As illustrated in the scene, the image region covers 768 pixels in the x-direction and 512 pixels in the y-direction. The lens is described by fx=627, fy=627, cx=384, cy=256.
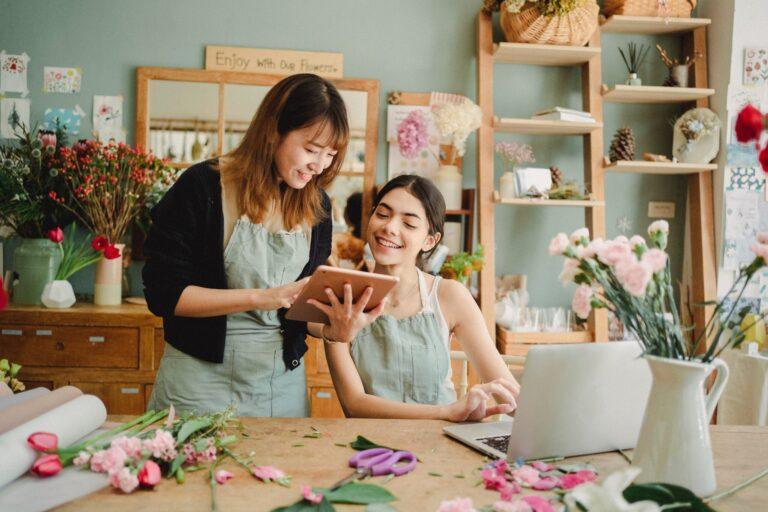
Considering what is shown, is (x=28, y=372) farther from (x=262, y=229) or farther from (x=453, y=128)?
(x=453, y=128)

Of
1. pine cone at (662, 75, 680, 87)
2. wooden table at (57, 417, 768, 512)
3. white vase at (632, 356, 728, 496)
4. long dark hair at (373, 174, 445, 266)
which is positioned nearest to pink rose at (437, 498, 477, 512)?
wooden table at (57, 417, 768, 512)

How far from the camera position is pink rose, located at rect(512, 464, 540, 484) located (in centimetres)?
108

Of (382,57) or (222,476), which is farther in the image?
(382,57)

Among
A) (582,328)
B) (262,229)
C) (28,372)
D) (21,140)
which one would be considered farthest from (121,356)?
(582,328)

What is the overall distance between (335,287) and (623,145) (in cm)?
244

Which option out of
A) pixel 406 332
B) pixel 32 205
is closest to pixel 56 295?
pixel 32 205

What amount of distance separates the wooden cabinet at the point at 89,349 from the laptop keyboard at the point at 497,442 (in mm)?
1974

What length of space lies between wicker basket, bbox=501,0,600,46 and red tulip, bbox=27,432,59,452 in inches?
113

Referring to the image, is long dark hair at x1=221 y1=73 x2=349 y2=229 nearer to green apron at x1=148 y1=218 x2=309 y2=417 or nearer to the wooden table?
green apron at x1=148 y1=218 x2=309 y2=417

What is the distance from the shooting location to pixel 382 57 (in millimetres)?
3459

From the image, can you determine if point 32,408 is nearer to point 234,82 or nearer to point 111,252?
point 111,252

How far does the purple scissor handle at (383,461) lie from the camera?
1130 mm

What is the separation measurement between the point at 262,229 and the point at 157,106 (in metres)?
1.94

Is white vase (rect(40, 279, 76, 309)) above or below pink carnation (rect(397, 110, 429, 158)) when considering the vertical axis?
below
